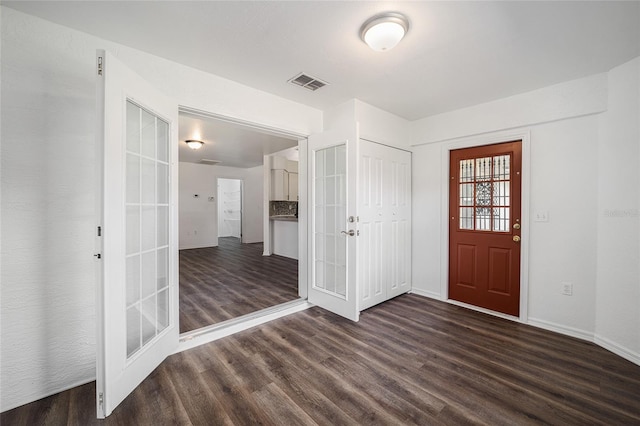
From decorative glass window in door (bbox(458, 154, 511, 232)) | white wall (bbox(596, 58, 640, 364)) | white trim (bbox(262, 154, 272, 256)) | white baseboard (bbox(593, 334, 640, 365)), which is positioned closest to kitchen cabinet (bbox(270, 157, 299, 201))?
white trim (bbox(262, 154, 272, 256))

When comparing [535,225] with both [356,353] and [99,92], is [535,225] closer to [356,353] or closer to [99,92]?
[356,353]

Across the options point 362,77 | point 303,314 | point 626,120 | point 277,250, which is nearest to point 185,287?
point 303,314

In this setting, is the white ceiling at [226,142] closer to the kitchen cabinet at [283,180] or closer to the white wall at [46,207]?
the kitchen cabinet at [283,180]

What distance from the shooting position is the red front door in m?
3.01

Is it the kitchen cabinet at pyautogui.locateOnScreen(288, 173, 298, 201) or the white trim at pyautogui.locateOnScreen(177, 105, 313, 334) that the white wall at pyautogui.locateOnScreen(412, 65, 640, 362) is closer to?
the white trim at pyautogui.locateOnScreen(177, 105, 313, 334)

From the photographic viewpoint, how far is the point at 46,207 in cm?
176

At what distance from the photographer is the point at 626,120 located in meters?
2.29

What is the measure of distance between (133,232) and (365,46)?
7.18 ft

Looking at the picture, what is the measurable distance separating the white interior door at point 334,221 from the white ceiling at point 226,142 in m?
1.10

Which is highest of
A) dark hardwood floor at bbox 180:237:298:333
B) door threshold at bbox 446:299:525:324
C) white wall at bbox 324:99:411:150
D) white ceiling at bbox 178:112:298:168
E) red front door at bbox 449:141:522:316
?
white ceiling at bbox 178:112:298:168

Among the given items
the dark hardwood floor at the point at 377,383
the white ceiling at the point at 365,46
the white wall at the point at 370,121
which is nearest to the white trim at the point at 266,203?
the white wall at the point at 370,121

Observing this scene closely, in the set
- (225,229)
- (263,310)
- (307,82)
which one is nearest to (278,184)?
(263,310)

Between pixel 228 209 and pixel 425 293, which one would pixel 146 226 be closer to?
pixel 425 293

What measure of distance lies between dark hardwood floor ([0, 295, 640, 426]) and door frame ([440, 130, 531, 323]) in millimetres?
436
